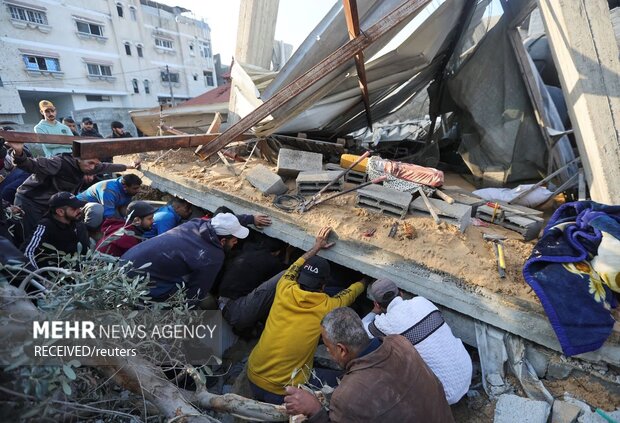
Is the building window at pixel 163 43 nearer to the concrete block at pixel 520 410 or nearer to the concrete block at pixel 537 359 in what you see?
the concrete block at pixel 537 359

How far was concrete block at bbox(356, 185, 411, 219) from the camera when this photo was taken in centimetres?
379

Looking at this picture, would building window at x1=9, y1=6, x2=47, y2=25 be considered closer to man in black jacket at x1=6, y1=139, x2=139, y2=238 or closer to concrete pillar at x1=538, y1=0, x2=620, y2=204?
man in black jacket at x1=6, y1=139, x2=139, y2=238

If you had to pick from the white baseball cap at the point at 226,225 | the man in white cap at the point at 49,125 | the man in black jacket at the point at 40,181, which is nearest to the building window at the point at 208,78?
the man in white cap at the point at 49,125

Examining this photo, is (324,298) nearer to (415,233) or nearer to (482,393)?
(415,233)

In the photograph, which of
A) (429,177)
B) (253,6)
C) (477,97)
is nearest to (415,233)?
(429,177)

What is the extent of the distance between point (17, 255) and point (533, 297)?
14.8 feet

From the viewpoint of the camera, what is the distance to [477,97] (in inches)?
220

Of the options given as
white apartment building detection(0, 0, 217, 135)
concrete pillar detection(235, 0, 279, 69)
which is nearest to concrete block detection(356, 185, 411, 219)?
concrete pillar detection(235, 0, 279, 69)

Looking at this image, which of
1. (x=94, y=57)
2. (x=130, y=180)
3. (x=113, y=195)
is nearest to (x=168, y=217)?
(x=130, y=180)

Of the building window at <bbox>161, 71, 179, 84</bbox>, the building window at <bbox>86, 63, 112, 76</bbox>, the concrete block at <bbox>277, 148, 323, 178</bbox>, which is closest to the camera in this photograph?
the concrete block at <bbox>277, 148, 323, 178</bbox>

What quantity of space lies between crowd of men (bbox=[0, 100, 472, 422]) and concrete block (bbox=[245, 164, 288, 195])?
24.0 inches

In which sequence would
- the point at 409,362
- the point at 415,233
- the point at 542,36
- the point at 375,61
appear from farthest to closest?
1. the point at 542,36
2. the point at 375,61
3. the point at 415,233
4. the point at 409,362

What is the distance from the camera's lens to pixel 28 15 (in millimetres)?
18141

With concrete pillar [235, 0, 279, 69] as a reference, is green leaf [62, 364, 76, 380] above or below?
below
